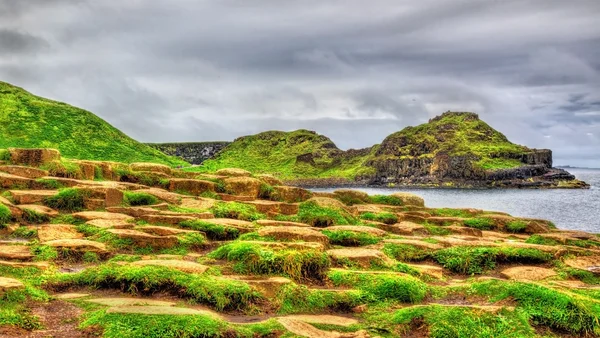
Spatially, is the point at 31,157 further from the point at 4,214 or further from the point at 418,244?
the point at 418,244

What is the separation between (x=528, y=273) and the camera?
38.2 feet

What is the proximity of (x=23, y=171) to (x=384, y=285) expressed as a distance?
15.1 m

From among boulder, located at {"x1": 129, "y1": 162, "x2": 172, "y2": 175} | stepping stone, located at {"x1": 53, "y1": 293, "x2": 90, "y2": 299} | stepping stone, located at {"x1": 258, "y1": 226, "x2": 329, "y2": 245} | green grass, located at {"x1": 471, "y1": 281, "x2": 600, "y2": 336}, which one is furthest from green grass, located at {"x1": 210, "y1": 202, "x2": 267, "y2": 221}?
green grass, located at {"x1": 471, "y1": 281, "x2": 600, "y2": 336}

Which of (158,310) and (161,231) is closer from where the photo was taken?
(158,310)

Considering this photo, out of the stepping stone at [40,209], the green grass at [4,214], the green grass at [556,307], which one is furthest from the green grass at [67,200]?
the green grass at [556,307]

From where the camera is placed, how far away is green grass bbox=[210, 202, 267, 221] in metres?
16.6

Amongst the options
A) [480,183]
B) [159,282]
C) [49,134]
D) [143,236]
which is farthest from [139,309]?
[480,183]

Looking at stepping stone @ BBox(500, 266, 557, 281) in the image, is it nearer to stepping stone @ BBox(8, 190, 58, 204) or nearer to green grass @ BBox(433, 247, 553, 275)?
green grass @ BBox(433, 247, 553, 275)

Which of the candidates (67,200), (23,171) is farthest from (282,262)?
(23,171)

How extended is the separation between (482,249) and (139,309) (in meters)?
9.16

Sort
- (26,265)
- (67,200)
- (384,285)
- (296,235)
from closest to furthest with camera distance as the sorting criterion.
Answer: (384,285) < (26,265) < (296,235) < (67,200)

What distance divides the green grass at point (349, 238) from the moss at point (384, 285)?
3.41 metres

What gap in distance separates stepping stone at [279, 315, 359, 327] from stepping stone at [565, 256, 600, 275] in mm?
7642

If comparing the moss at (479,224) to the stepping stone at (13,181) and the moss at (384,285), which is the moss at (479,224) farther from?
the stepping stone at (13,181)
